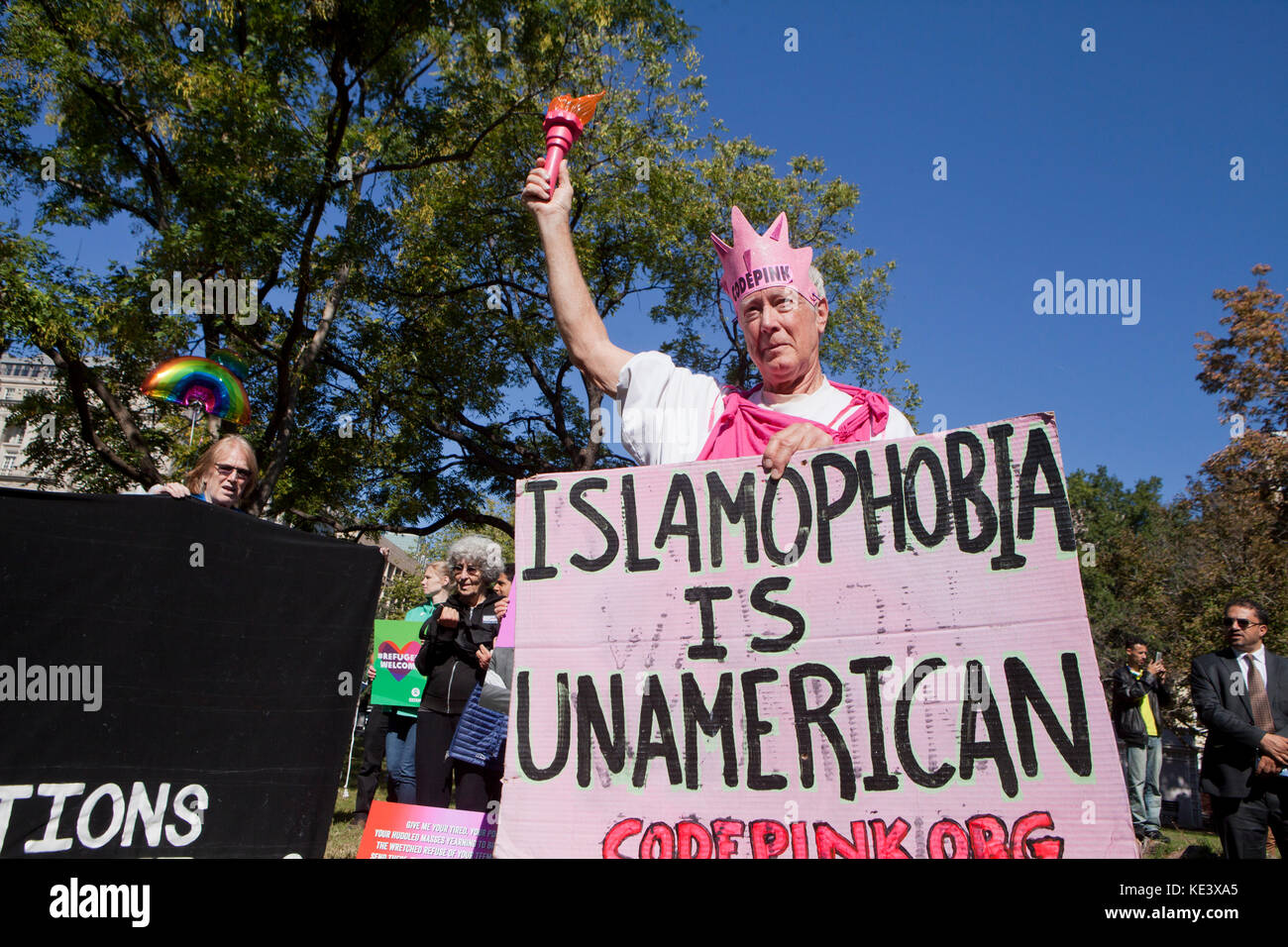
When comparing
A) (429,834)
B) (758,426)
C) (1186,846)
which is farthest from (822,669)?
(1186,846)

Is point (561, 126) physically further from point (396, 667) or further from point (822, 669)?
point (396, 667)

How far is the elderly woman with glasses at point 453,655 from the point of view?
4.63 m

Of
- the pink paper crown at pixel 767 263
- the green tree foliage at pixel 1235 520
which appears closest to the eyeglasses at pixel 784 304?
the pink paper crown at pixel 767 263

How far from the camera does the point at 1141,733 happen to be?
8.16m

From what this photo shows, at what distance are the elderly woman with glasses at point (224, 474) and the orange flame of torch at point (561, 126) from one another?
1.96 m

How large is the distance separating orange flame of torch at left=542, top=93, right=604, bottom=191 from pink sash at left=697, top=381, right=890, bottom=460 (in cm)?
103

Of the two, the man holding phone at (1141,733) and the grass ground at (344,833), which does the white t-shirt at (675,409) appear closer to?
the grass ground at (344,833)

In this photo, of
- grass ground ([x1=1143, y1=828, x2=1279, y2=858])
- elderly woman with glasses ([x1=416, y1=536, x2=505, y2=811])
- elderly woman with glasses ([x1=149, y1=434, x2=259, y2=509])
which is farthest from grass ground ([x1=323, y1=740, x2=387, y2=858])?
grass ground ([x1=1143, y1=828, x2=1279, y2=858])

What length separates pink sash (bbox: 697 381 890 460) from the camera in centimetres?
253

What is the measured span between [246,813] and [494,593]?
207 cm

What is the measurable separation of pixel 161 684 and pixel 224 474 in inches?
38.4

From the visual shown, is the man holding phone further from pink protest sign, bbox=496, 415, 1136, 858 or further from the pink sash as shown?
→ pink protest sign, bbox=496, 415, 1136, 858

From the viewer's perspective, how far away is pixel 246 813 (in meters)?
3.40
